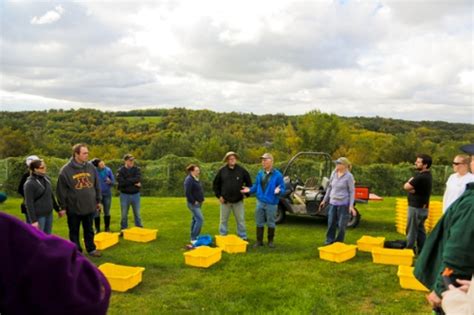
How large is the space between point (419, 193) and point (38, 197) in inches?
233

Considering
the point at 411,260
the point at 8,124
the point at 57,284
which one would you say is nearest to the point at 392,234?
the point at 411,260

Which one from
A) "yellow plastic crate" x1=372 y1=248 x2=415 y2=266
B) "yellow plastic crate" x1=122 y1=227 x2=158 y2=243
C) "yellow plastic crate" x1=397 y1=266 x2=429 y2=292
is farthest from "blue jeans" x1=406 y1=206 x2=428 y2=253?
"yellow plastic crate" x1=122 y1=227 x2=158 y2=243

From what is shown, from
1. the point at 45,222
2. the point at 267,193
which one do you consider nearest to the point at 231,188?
the point at 267,193

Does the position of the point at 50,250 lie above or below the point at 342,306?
above

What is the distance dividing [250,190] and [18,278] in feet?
23.4

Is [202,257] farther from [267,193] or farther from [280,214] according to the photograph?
[280,214]

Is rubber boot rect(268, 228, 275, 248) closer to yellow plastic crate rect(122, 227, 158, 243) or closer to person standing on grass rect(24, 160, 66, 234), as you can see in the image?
yellow plastic crate rect(122, 227, 158, 243)

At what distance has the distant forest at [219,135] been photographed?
40.5 meters

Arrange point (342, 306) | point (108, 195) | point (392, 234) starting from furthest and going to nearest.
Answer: point (392, 234) < point (108, 195) < point (342, 306)

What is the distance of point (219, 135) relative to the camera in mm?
54406

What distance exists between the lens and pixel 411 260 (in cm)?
680

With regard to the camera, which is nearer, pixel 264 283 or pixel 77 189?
pixel 264 283

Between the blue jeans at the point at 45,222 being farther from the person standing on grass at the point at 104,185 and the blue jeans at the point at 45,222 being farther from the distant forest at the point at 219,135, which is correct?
the distant forest at the point at 219,135

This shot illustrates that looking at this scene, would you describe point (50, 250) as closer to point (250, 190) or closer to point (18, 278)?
point (18, 278)
